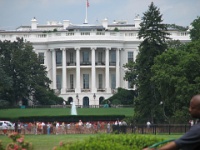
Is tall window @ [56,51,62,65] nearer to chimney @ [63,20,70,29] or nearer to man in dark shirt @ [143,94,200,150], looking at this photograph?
chimney @ [63,20,70,29]

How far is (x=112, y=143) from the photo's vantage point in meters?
16.8

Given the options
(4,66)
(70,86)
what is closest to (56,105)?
(4,66)

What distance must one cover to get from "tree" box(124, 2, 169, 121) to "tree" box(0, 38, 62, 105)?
3256cm

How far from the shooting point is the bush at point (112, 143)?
53.6 feet

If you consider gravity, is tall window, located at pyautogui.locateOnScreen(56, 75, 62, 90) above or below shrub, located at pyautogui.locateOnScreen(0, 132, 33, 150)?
above

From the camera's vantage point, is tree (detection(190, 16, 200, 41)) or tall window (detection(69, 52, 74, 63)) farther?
→ tall window (detection(69, 52, 74, 63))

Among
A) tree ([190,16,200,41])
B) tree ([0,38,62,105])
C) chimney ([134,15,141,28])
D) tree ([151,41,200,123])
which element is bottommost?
tree ([151,41,200,123])

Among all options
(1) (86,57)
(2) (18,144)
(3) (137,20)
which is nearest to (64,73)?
(1) (86,57)

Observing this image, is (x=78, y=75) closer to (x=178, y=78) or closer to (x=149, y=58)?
(x=149, y=58)

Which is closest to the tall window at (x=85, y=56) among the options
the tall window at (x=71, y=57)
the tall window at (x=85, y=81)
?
the tall window at (x=71, y=57)

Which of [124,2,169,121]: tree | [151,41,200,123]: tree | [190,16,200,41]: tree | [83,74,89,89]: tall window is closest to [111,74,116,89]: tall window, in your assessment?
[83,74,89,89]: tall window

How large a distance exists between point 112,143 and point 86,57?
105190 mm

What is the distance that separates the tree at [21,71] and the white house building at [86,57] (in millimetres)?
17504

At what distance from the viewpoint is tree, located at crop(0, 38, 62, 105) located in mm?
96188
